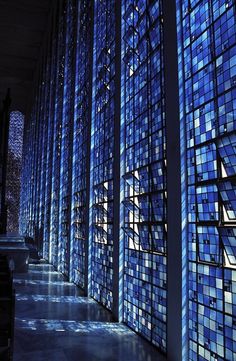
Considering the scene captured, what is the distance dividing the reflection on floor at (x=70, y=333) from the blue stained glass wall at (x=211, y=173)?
6.03 ft

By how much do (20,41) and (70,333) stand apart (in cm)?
3308

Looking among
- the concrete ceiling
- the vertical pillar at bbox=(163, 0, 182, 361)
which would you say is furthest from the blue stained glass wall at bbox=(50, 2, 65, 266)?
the vertical pillar at bbox=(163, 0, 182, 361)

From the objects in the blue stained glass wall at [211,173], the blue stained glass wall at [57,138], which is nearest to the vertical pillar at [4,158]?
the blue stained glass wall at [57,138]

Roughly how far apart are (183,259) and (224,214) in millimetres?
1257

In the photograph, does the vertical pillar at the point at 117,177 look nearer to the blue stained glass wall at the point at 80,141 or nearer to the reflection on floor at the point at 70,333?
the reflection on floor at the point at 70,333

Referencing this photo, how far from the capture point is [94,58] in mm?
14523

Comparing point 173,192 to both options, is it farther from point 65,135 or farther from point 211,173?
point 65,135

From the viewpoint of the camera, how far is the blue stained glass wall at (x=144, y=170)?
310 inches

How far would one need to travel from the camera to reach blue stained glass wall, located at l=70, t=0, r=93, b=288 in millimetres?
15703

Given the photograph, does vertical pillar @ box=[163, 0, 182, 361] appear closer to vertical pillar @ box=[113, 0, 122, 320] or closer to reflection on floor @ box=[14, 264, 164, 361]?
reflection on floor @ box=[14, 264, 164, 361]

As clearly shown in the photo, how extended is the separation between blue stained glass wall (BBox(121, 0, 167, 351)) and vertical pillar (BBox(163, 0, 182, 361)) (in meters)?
0.68

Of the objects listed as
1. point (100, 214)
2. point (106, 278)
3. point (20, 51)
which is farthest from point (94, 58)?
point (20, 51)

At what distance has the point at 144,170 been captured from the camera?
8922mm

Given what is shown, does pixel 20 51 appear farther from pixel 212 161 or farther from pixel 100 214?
pixel 212 161
